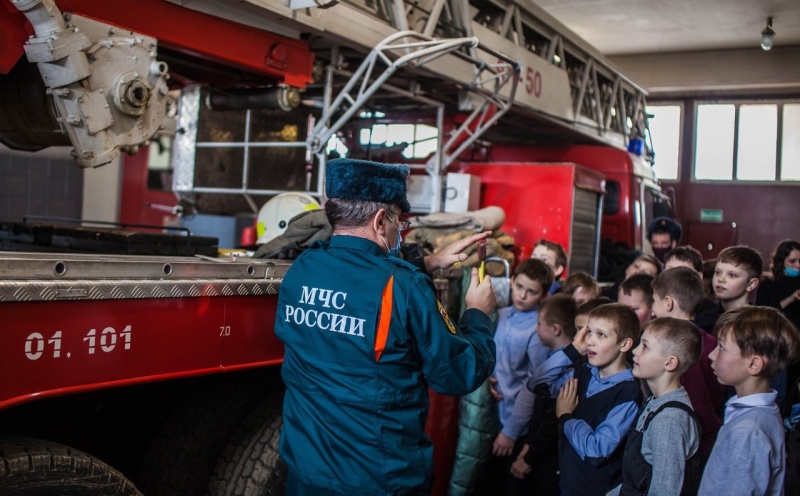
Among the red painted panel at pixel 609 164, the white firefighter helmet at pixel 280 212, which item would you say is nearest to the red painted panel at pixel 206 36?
the white firefighter helmet at pixel 280 212

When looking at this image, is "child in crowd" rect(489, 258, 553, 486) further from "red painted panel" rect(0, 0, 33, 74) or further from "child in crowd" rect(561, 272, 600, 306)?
"red painted panel" rect(0, 0, 33, 74)

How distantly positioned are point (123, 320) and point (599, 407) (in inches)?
74.5

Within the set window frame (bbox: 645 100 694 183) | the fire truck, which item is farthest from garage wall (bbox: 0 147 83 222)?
window frame (bbox: 645 100 694 183)

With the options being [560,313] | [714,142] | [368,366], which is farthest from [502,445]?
[714,142]

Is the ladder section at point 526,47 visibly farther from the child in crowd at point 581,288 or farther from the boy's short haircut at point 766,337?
the boy's short haircut at point 766,337

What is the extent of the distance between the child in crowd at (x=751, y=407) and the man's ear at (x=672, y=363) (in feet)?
0.44

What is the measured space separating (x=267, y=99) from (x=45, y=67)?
1.54m

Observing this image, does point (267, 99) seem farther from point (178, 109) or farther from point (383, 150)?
point (383, 150)

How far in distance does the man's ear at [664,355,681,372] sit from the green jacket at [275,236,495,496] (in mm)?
788

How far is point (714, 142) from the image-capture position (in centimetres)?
1407

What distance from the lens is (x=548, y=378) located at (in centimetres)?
361

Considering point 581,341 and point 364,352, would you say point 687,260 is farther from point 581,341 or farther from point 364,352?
point 364,352

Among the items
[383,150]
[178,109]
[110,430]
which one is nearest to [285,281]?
[110,430]

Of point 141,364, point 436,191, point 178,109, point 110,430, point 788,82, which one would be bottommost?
point 110,430
